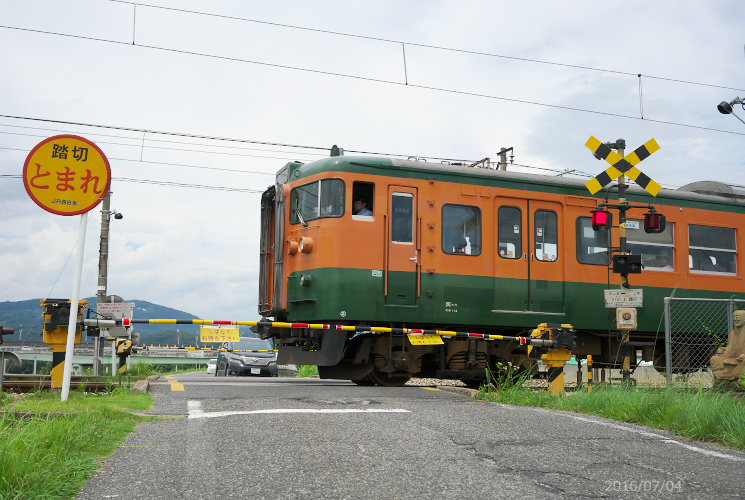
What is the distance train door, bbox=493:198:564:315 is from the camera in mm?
11141

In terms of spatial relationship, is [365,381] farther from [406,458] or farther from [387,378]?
[406,458]

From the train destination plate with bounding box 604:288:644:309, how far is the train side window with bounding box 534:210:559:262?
65.5 inches

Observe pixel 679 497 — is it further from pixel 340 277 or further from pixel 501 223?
pixel 501 223

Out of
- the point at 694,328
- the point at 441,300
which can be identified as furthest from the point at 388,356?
the point at 694,328

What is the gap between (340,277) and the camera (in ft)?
33.4

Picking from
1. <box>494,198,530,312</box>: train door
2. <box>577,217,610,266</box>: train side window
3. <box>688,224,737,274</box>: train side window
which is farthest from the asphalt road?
<box>688,224,737,274</box>: train side window

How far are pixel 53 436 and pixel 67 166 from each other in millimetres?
3404

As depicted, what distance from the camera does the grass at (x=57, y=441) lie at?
3512 millimetres

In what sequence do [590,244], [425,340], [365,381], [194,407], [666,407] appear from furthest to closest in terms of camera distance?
1. [590,244]
2. [365,381]
3. [425,340]
4. [194,407]
5. [666,407]

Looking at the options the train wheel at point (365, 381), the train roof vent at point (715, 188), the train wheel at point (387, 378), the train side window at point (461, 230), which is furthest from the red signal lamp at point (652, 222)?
the train wheel at point (365, 381)

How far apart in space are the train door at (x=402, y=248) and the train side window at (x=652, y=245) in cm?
408

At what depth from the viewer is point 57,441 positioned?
4.57 meters

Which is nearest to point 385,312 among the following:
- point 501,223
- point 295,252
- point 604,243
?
point 295,252

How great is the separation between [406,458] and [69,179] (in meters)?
4.64
